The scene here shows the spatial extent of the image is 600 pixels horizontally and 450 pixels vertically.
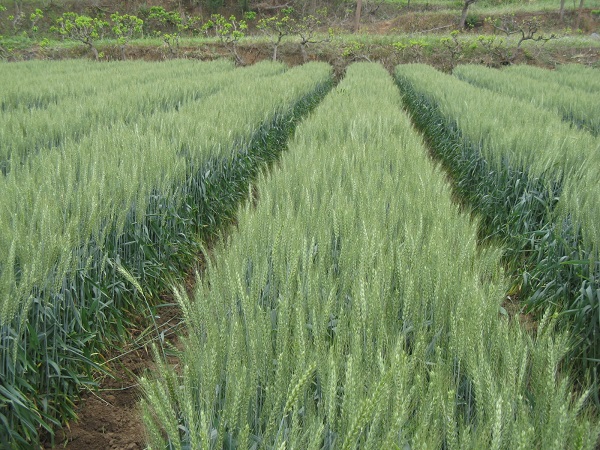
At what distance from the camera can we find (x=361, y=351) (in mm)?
1300

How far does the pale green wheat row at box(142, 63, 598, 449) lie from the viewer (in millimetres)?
1000

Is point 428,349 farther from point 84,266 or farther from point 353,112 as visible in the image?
point 353,112

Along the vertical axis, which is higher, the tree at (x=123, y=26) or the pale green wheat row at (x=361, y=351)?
the tree at (x=123, y=26)

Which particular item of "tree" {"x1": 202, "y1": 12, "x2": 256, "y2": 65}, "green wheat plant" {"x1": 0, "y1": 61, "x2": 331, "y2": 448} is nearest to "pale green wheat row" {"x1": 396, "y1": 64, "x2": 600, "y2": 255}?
"green wheat plant" {"x1": 0, "y1": 61, "x2": 331, "y2": 448}

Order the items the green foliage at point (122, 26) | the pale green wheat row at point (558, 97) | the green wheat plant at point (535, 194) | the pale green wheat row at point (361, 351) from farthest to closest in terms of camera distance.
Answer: the green foliage at point (122, 26), the pale green wheat row at point (558, 97), the green wheat plant at point (535, 194), the pale green wheat row at point (361, 351)

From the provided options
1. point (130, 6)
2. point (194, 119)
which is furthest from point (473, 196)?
point (130, 6)

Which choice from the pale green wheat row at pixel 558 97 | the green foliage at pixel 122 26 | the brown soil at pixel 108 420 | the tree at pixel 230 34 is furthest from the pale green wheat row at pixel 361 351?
the green foliage at pixel 122 26

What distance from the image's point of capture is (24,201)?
2455 mm

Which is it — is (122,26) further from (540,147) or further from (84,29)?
(540,147)

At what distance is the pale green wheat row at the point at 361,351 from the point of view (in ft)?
3.28

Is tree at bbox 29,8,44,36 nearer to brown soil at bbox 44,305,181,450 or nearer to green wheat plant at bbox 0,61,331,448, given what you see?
green wheat plant at bbox 0,61,331,448

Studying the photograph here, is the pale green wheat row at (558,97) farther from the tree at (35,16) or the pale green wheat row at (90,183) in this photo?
the tree at (35,16)

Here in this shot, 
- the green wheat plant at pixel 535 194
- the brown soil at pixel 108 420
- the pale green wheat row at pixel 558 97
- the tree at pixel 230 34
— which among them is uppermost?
the tree at pixel 230 34

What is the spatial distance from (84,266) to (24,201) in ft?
1.55
